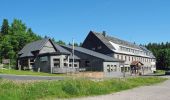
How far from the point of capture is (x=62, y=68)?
2142 inches

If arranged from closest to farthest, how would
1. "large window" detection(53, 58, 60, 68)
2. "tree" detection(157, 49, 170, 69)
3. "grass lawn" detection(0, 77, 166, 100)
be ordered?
"grass lawn" detection(0, 77, 166, 100) < "large window" detection(53, 58, 60, 68) < "tree" detection(157, 49, 170, 69)

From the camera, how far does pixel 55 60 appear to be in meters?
56.3

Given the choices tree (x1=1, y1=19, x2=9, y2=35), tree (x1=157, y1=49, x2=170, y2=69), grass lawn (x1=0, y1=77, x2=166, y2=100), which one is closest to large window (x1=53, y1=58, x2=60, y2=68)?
grass lawn (x1=0, y1=77, x2=166, y2=100)

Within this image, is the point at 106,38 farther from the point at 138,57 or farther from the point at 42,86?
the point at 42,86

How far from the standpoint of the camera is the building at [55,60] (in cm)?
5590

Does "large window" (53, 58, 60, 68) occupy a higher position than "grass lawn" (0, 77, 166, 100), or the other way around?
"large window" (53, 58, 60, 68)

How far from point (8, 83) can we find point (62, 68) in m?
31.8

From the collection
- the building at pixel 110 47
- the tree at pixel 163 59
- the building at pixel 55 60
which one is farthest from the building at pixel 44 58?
the tree at pixel 163 59

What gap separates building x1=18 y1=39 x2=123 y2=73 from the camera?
55903mm

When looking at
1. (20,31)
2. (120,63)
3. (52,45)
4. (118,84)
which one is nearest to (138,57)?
(120,63)

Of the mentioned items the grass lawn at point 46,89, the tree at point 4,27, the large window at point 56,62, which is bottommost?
the grass lawn at point 46,89

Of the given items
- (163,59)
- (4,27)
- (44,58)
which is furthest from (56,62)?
(163,59)

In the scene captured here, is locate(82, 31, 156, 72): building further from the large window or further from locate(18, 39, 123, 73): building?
the large window

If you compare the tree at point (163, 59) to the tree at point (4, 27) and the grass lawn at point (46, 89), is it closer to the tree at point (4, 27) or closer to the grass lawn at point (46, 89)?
the tree at point (4, 27)
